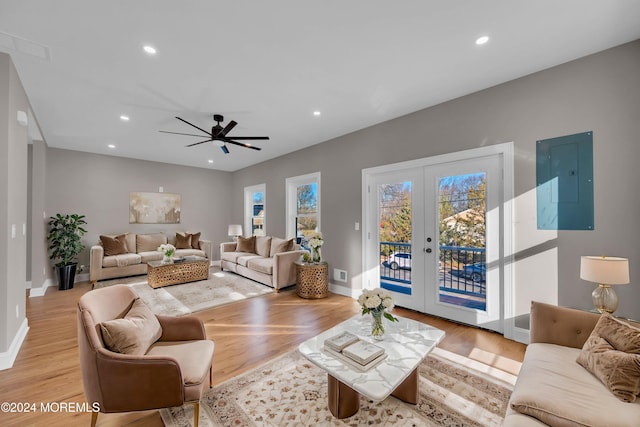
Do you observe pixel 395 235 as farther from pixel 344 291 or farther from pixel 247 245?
pixel 247 245

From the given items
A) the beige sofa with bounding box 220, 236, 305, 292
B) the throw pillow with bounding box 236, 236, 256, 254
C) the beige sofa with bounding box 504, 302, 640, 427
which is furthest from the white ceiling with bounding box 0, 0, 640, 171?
the throw pillow with bounding box 236, 236, 256, 254

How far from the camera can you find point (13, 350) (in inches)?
99.5

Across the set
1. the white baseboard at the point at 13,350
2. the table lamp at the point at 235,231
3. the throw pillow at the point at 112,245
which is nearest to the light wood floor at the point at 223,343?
the white baseboard at the point at 13,350

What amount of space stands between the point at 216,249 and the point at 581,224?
771 cm

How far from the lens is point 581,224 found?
251 centimetres

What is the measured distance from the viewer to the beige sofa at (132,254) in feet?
17.3

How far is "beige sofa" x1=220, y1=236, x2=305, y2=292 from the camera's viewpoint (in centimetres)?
486

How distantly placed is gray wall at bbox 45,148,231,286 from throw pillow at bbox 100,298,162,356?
529cm

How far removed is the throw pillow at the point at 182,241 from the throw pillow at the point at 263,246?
1838 millimetres

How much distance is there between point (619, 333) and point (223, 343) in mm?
3155

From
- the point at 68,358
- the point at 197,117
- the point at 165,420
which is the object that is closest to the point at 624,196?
the point at 165,420

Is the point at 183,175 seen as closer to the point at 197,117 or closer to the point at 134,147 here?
the point at 134,147

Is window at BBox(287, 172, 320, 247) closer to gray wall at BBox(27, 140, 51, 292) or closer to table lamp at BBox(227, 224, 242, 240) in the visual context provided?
table lamp at BBox(227, 224, 242, 240)

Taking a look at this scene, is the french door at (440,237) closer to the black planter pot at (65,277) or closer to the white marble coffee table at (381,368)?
the white marble coffee table at (381,368)
